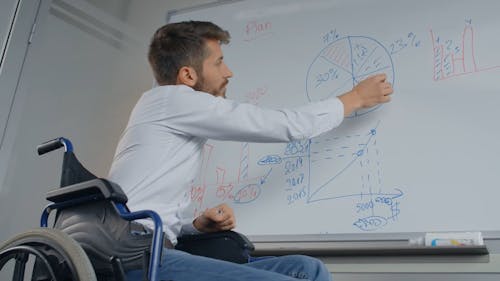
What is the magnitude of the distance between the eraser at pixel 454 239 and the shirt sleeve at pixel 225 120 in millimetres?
455

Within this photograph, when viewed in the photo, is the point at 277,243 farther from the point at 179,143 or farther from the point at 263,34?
the point at 263,34

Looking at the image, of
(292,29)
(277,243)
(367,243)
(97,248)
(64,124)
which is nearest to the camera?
(97,248)

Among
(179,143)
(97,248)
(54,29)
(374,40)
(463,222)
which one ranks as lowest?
(97,248)

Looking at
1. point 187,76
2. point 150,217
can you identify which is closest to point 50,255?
point 150,217

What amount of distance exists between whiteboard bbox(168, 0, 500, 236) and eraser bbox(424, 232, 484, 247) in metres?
0.03

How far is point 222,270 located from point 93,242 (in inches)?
11.1

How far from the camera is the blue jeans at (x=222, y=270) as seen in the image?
98 cm

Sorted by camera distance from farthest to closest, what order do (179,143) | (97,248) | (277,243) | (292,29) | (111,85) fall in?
1. (111,85)
2. (292,29)
3. (277,243)
4. (179,143)
5. (97,248)

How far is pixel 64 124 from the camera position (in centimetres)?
238

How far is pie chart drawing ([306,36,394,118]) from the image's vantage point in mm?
1768

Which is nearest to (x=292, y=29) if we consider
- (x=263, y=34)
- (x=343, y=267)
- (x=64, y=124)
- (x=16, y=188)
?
(x=263, y=34)

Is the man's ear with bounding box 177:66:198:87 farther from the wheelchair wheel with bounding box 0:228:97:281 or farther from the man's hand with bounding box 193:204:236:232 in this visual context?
the wheelchair wheel with bounding box 0:228:97:281

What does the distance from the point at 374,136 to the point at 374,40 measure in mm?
341

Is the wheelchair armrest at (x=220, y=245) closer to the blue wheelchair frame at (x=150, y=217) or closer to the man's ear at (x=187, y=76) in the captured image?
the blue wheelchair frame at (x=150, y=217)
